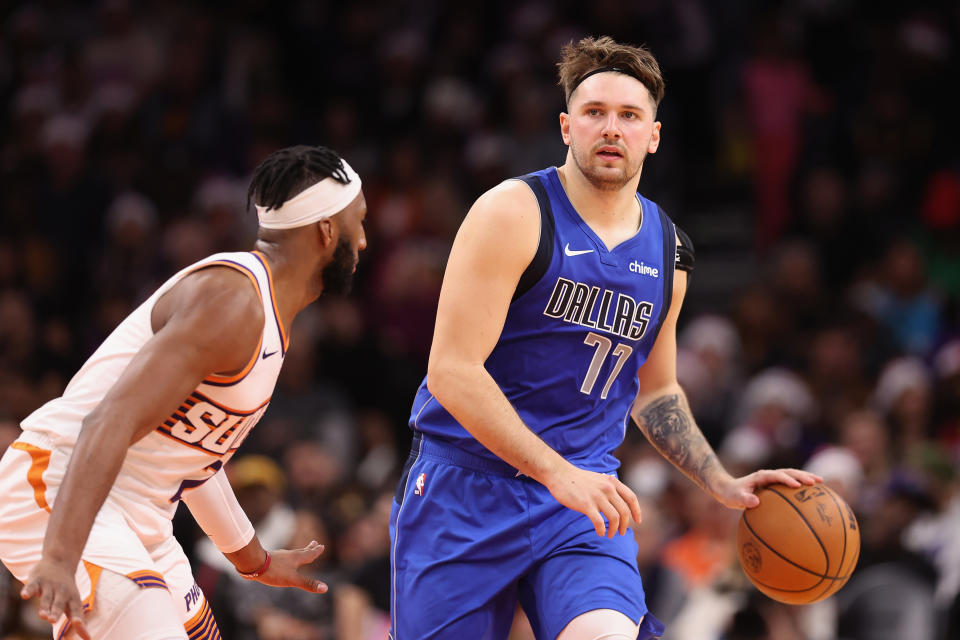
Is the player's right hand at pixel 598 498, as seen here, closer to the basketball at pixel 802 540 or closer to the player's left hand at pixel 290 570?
the basketball at pixel 802 540

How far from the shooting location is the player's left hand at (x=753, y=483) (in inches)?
176

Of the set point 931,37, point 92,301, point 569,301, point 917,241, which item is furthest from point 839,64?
point 569,301

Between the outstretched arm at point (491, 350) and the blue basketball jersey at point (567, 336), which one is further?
the blue basketball jersey at point (567, 336)

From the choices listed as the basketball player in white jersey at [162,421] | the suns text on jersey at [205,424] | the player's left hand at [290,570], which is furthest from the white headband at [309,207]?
the player's left hand at [290,570]

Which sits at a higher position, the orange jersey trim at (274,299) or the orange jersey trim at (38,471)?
the orange jersey trim at (274,299)

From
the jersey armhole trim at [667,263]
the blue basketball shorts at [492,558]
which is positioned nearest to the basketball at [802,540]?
the blue basketball shorts at [492,558]

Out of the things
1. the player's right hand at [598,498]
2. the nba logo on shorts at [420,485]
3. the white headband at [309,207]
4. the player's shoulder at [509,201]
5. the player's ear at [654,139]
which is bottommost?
the nba logo on shorts at [420,485]

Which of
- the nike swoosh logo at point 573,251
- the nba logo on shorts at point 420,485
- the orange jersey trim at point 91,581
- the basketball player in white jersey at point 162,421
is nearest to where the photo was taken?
the basketball player in white jersey at point 162,421

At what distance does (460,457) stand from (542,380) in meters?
0.38

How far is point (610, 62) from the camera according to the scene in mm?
4293

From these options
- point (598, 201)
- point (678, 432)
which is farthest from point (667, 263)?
point (678, 432)

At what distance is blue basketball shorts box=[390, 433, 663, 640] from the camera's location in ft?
13.3

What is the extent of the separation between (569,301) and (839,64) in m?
8.48

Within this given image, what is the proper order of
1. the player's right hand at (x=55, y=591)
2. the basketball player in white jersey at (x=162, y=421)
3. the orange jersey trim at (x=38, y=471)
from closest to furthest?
the player's right hand at (x=55, y=591) < the basketball player in white jersey at (x=162, y=421) < the orange jersey trim at (x=38, y=471)
